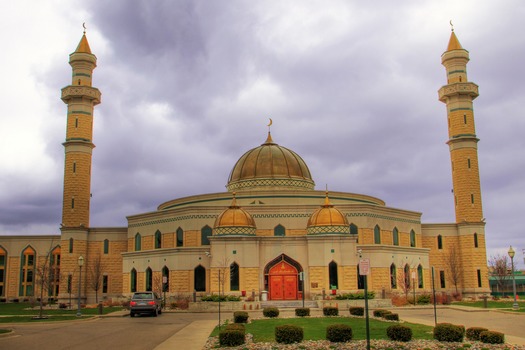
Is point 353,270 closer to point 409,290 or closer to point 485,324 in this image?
point 409,290

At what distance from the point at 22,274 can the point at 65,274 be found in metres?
8.77

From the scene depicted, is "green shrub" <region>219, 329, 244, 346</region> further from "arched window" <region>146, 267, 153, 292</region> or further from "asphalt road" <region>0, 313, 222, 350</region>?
"arched window" <region>146, 267, 153, 292</region>

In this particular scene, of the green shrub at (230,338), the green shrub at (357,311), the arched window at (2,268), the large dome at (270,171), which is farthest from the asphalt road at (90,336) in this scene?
the arched window at (2,268)

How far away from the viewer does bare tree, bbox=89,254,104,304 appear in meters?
51.0

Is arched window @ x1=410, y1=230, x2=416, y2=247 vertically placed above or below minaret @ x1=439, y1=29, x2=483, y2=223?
below

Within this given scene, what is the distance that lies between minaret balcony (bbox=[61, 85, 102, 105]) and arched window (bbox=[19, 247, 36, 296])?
15763 millimetres

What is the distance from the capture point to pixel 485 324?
83.0 feet

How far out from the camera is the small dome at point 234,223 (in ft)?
142

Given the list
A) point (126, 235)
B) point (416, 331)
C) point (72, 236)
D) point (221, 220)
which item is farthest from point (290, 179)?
point (416, 331)

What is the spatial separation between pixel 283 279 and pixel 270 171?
1435 centimetres

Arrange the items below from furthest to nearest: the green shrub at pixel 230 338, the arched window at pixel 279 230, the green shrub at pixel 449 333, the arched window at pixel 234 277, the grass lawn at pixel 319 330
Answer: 1. the arched window at pixel 279 230
2. the arched window at pixel 234 277
3. the grass lawn at pixel 319 330
4. the green shrub at pixel 449 333
5. the green shrub at pixel 230 338

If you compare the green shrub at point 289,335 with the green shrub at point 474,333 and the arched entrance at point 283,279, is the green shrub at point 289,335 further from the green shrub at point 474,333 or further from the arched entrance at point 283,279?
the arched entrance at point 283,279

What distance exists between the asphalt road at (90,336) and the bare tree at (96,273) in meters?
24.3

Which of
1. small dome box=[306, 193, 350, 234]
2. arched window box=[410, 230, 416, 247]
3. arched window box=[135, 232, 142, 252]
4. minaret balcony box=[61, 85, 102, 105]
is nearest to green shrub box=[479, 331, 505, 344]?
small dome box=[306, 193, 350, 234]
